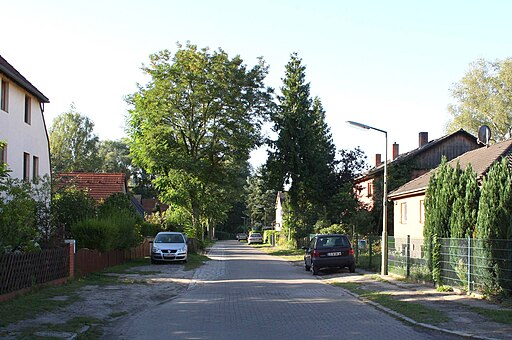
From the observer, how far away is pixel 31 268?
→ 49.6ft

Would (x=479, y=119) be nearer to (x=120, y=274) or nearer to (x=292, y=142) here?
(x=292, y=142)

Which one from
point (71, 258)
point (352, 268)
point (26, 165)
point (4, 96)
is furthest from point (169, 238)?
point (71, 258)

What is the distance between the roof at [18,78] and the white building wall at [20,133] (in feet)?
0.78

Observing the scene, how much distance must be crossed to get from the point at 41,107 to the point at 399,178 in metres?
26.7

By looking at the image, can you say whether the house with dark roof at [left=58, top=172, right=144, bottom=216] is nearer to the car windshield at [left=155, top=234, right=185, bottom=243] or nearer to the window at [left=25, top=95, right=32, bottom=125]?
the car windshield at [left=155, top=234, right=185, bottom=243]

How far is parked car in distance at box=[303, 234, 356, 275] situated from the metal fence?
2782 mm

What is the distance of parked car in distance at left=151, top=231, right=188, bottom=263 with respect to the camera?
29125mm

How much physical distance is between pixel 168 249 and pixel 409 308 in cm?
1804

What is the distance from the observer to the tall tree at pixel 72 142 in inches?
2697

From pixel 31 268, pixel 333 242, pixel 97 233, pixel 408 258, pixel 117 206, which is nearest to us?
pixel 31 268

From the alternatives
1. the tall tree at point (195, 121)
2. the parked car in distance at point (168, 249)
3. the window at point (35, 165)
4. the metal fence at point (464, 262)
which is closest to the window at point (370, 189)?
the tall tree at point (195, 121)

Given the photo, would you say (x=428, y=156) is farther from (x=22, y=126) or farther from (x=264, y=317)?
(x=264, y=317)

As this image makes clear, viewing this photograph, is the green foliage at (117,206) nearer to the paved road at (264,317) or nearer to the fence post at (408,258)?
the paved road at (264,317)

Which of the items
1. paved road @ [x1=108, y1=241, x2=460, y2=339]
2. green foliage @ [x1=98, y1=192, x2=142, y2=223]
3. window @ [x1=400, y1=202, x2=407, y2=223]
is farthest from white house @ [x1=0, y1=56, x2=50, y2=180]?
window @ [x1=400, y1=202, x2=407, y2=223]
